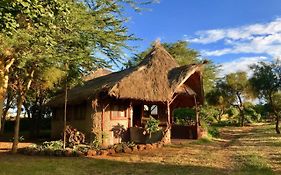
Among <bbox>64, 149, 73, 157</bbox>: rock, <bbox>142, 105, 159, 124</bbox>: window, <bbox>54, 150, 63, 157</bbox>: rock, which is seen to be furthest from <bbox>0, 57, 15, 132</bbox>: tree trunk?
<bbox>142, 105, 159, 124</bbox>: window

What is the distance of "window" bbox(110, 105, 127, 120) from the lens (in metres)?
21.0

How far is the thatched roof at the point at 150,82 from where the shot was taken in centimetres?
1950

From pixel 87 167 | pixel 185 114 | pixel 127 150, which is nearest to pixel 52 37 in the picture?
pixel 87 167

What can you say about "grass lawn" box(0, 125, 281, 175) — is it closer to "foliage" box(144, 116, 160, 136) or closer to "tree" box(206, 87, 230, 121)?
"foliage" box(144, 116, 160, 136)

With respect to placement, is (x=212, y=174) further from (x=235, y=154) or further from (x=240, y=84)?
(x=240, y=84)

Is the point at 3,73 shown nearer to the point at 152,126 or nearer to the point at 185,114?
the point at 152,126

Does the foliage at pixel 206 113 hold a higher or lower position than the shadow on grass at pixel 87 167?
higher

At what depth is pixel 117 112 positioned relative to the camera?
70.0ft

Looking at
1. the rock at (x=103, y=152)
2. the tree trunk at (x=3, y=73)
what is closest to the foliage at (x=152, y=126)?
the rock at (x=103, y=152)

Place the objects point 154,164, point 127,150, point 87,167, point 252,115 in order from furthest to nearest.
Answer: point 252,115 → point 127,150 → point 154,164 → point 87,167

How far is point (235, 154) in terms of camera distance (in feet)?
51.4

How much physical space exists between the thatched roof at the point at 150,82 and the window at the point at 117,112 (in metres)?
1.60

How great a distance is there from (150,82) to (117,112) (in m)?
2.79

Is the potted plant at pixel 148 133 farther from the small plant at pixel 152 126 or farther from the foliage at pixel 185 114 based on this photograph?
the foliage at pixel 185 114
